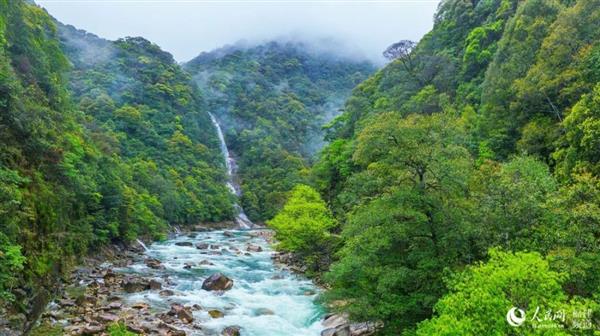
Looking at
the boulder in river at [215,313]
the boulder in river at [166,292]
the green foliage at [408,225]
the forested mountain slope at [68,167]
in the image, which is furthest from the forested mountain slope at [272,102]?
the green foliage at [408,225]

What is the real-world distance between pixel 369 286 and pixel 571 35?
68.8 feet

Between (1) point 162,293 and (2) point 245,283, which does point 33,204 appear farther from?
(2) point 245,283

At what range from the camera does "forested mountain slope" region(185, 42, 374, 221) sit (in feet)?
315

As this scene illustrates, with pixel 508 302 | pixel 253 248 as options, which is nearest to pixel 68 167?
pixel 253 248

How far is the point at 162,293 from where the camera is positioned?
24859mm

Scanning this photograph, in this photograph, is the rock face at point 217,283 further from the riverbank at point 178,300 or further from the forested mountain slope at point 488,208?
the forested mountain slope at point 488,208

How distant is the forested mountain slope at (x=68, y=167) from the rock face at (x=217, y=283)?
851 centimetres

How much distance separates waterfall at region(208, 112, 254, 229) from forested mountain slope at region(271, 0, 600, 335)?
5105 centimetres

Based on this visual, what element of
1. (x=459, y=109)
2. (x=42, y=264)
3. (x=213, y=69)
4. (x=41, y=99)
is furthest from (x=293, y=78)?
(x=42, y=264)

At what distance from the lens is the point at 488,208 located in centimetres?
1450

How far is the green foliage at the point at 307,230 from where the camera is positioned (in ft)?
101

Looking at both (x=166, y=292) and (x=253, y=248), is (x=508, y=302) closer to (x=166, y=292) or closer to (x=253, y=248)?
(x=166, y=292)

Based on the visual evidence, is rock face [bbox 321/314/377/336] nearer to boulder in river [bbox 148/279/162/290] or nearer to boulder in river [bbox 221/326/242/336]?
boulder in river [bbox 221/326/242/336]

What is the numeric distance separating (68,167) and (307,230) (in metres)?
16.6
